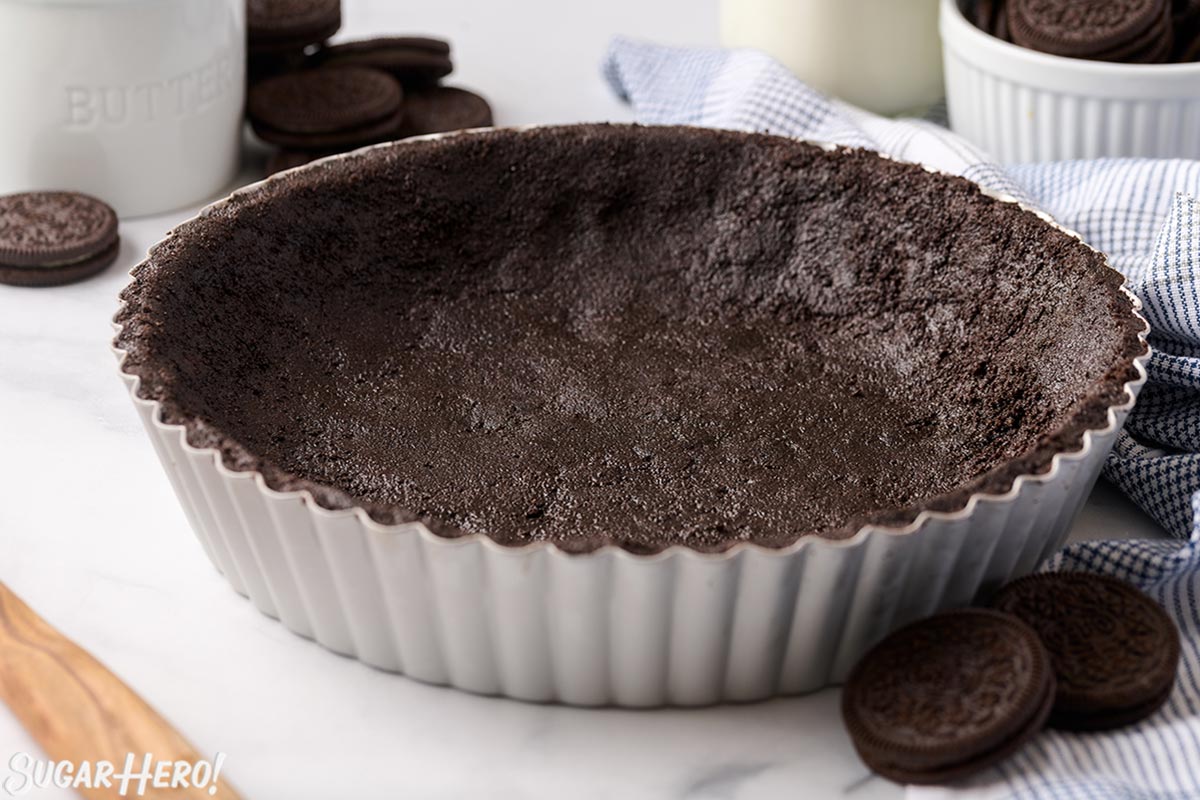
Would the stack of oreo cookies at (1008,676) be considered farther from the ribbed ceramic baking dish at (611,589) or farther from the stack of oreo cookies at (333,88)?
the stack of oreo cookies at (333,88)

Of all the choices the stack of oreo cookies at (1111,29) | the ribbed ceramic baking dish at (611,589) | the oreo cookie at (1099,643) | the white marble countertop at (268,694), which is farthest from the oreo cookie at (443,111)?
the oreo cookie at (1099,643)

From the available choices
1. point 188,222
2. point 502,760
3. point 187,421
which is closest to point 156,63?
point 188,222

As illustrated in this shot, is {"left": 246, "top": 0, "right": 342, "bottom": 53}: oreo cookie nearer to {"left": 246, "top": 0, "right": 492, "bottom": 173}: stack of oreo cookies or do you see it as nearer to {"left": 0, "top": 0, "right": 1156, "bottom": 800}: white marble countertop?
{"left": 246, "top": 0, "right": 492, "bottom": 173}: stack of oreo cookies

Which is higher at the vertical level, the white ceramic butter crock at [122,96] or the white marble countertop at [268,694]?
the white ceramic butter crock at [122,96]

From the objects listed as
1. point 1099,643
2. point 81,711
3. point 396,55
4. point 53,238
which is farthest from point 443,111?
point 1099,643

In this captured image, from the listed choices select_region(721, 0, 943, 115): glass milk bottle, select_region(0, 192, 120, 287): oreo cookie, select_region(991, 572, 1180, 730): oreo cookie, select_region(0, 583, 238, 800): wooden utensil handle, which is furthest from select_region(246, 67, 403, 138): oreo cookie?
select_region(991, 572, 1180, 730): oreo cookie

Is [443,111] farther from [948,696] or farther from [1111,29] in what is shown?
[948,696]
